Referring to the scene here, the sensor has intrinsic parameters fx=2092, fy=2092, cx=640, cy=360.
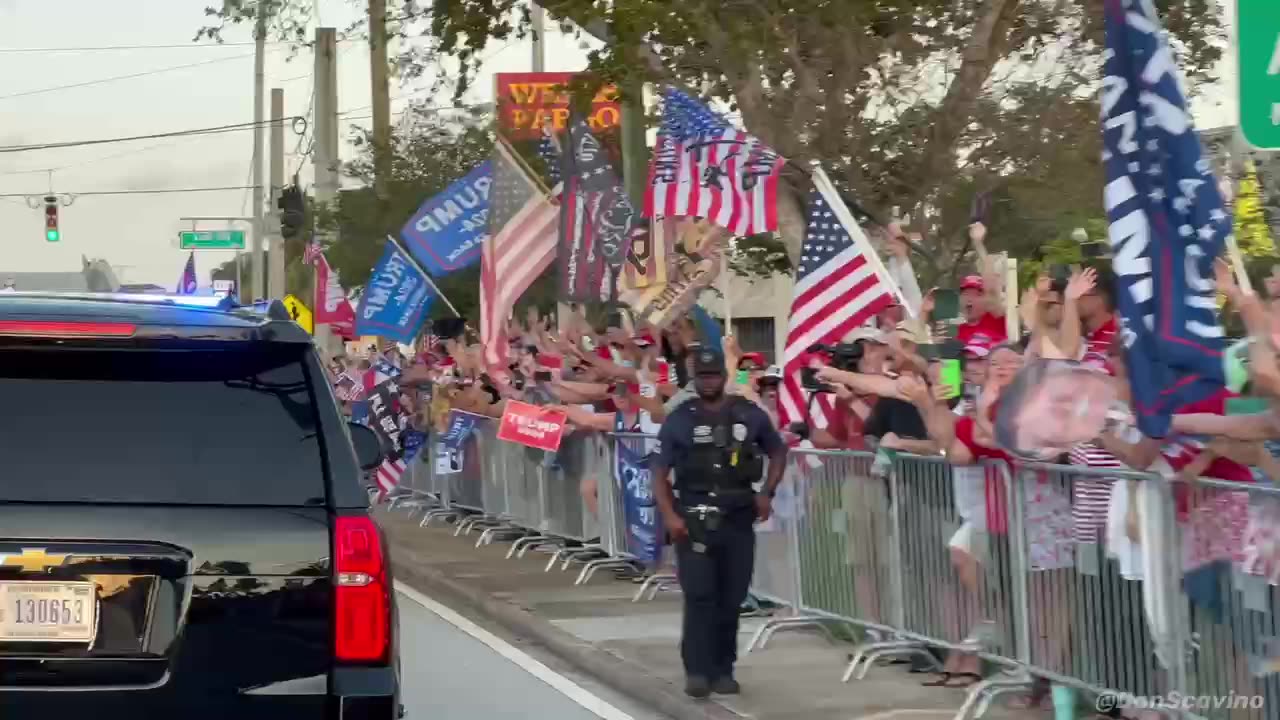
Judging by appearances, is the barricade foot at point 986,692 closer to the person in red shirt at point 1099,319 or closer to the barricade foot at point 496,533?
the person in red shirt at point 1099,319

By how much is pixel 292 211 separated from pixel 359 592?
1043 inches

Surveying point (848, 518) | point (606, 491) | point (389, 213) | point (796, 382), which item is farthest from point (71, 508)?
point (389, 213)

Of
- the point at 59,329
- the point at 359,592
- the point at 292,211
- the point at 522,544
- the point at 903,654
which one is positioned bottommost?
the point at 903,654

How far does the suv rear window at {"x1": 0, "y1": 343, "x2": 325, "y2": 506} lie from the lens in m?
5.23

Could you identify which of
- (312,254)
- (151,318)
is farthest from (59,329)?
(312,254)

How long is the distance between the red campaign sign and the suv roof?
11.8 metres

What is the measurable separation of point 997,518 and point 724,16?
378 inches

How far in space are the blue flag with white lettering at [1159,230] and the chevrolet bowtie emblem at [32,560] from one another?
4.54 metres

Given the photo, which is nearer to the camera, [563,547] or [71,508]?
[71,508]

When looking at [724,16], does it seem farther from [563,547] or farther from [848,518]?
[848,518]

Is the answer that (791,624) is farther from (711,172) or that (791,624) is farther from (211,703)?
(211,703)

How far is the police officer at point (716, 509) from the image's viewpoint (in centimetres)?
1056

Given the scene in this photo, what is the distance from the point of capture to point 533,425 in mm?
17750

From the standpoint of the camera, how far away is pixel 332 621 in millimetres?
5371
